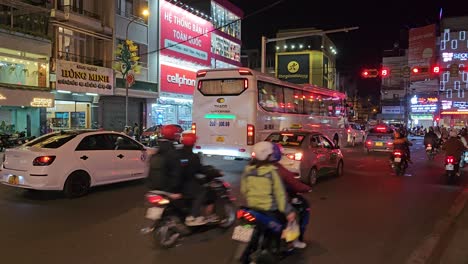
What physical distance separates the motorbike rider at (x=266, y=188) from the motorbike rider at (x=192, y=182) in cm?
150

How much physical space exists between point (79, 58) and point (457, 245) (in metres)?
26.2

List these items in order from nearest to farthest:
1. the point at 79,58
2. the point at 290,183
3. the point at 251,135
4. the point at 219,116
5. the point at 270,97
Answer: the point at 290,183 < the point at 251,135 < the point at 219,116 < the point at 270,97 < the point at 79,58

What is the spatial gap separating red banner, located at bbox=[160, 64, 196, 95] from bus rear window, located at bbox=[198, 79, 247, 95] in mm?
19985

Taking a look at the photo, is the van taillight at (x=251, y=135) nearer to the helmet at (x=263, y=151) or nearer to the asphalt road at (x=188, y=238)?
the asphalt road at (x=188, y=238)

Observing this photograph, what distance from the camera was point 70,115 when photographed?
2944 cm

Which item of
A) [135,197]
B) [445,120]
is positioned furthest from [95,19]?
[445,120]

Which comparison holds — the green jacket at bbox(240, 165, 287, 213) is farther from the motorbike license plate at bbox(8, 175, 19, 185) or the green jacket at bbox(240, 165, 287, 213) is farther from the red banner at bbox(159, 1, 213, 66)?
the red banner at bbox(159, 1, 213, 66)

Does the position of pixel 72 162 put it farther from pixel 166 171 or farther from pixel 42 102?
pixel 42 102

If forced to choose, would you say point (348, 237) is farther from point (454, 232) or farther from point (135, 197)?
point (135, 197)

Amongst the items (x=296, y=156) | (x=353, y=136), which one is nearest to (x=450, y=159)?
(x=296, y=156)

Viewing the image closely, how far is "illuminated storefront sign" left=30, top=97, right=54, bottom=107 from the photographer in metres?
24.3

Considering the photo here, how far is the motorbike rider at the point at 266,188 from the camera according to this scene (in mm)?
4879

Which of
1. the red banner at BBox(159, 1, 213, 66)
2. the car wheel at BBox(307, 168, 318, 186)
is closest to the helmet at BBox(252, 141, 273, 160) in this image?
the car wheel at BBox(307, 168, 318, 186)

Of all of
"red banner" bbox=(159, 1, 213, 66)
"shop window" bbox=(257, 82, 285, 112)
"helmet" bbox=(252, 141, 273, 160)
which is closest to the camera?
"helmet" bbox=(252, 141, 273, 160)
